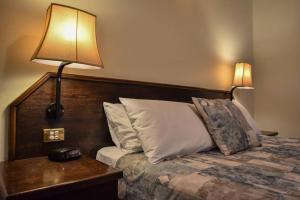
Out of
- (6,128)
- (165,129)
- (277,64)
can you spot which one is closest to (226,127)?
(165,129)

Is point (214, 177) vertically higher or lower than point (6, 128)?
lower

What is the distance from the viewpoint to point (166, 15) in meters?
2.06

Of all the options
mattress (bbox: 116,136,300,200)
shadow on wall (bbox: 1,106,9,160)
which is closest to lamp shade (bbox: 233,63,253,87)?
mattress (bbox: 116,136,300,200)

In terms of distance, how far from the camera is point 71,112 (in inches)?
55.2

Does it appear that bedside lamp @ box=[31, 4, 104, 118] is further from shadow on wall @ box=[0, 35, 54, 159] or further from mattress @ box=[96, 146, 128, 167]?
mattress @ box=[96, 146, 128, 167]

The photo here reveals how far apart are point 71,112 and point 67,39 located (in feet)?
1.49

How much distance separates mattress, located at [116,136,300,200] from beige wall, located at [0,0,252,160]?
2.27ft

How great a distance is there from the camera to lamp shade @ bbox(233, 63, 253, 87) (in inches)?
105

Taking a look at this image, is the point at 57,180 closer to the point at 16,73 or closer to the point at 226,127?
the point at 16,73

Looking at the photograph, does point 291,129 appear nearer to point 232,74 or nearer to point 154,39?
point 232,74

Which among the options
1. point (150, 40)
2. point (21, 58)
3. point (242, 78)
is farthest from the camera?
point (242, 78)

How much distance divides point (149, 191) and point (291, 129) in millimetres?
2601

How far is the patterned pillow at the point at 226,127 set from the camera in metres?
1.49

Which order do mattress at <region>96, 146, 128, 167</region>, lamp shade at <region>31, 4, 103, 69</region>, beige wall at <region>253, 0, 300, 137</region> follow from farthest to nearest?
beige wall at <region>253, 0, 300, 137</region> → mattress at <region>96, 146, 128, 167</region> → lamp shade at <region>31, 4, 103, 69</region>
